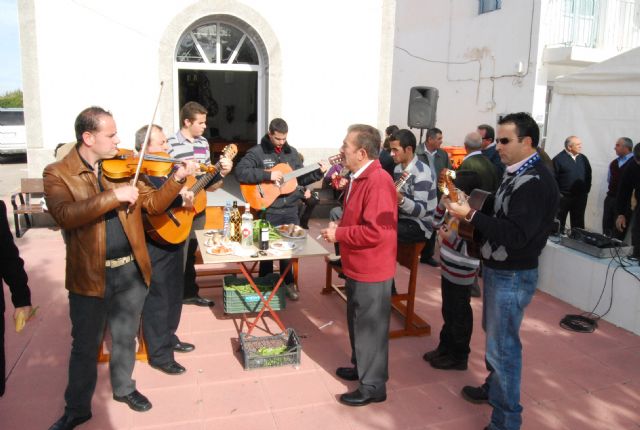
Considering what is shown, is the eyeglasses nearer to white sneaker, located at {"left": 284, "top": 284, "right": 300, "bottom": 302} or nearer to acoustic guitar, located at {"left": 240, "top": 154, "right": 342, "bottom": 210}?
acoustic guitar, located at {"left": 240, "top": 154, "right": 342, "bottom": 210}

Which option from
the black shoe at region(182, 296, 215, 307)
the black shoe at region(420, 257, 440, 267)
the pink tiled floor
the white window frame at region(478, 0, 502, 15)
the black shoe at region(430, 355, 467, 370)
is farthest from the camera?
the white window frame at region(478, 0, 502, 15)

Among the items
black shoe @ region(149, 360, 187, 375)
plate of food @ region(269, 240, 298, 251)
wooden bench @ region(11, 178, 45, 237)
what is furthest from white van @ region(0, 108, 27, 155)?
black shoe @ region(149, 360, 187, 375)

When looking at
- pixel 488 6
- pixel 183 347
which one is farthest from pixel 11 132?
pixel 183 347

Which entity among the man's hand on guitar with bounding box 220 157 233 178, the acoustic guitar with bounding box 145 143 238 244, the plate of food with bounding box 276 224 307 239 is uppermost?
the man's hand on guitar with bounding box 220 157 233 178

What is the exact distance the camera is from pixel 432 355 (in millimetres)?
4215

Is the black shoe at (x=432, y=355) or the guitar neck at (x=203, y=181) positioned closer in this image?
the guitar neck at (x=203, y=181)

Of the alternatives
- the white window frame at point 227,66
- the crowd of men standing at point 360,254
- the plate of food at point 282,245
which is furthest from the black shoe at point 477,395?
the white window frame at point 227,66

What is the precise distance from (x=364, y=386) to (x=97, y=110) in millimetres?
2432

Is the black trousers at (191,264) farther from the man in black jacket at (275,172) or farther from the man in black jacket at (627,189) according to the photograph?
the man in black jacket at (627,189)

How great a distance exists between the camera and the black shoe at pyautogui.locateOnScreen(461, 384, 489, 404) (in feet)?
12.0

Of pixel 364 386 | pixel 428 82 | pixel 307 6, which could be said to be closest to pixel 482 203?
pixel 364 386

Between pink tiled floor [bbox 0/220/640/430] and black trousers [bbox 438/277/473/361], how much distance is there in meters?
0.20

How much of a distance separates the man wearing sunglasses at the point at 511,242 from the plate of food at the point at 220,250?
6.20 feet

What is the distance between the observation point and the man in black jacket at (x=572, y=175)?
7.92 meters
